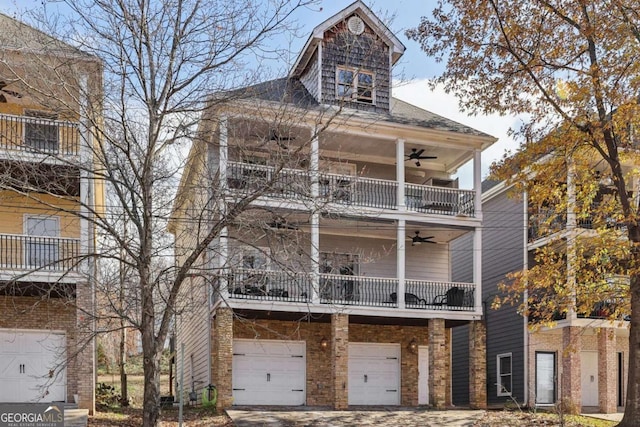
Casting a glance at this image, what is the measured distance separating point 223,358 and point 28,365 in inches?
206

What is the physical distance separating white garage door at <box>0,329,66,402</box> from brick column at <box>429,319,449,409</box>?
411 inches

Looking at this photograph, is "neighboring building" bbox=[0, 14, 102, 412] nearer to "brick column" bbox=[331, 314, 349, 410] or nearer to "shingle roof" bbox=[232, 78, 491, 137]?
"brick column" bbox=[331, 314, 349, 410]

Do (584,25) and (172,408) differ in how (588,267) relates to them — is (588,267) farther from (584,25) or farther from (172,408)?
(172,408)

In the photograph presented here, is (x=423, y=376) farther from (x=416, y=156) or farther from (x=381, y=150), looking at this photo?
(x=381, y=150)

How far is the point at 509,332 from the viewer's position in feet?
84.8

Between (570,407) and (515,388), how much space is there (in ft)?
12.9

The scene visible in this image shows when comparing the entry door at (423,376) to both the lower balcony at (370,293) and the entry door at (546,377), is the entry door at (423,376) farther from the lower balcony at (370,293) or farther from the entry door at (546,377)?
the entry door at (546,377)

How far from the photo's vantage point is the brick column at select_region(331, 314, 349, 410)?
20.8 meters

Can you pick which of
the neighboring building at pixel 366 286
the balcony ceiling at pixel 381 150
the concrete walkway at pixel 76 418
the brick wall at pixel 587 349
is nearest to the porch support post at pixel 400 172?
the neighboring building at pixel 366 286

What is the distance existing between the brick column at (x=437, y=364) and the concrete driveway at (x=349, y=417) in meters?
0.76

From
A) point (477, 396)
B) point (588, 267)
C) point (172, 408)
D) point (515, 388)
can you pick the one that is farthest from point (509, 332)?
point (172, 408)

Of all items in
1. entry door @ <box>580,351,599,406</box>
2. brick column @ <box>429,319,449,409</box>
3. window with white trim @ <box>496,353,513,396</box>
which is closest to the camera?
brick column @ <box>429,319,449,409</box>

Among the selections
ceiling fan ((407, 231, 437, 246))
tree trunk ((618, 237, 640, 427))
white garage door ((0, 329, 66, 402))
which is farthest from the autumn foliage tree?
white garage door ((0, 329, 66, 402))

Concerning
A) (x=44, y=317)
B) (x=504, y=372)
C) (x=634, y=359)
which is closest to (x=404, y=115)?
(x=504, y=372)
